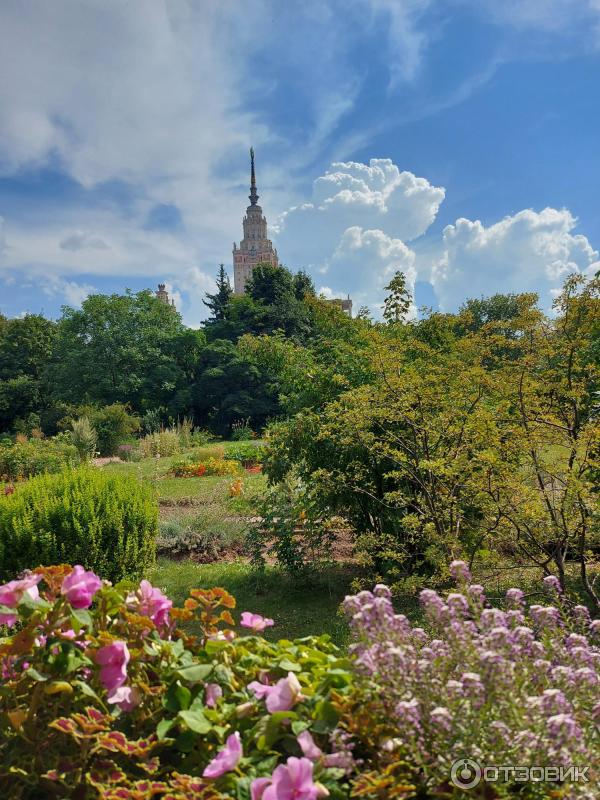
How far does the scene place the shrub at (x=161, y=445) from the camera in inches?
602

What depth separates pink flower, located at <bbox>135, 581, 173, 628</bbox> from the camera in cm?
125

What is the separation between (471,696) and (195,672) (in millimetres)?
561

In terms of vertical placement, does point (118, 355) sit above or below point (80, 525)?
above

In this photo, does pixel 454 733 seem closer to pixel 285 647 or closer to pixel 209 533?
pixel 285 647

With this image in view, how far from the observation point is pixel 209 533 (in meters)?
6.47

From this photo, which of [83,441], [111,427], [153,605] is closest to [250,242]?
[111,427]

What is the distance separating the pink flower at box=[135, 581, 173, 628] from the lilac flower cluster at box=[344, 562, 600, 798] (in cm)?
47

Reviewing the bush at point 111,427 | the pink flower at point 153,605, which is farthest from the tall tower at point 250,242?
the pink flower at point 153,605

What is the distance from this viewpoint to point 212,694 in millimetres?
1101

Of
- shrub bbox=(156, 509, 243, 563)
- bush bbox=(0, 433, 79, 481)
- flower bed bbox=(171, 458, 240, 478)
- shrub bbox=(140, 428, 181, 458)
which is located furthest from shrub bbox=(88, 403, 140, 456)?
shrub bbox=(156, 509, 243, 563)

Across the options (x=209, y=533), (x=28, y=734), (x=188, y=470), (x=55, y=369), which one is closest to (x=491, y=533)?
(x=28, y=734)

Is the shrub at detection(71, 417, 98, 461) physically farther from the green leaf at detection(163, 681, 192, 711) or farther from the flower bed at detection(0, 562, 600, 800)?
the green leaf at detection(163, 681, 192, 711)

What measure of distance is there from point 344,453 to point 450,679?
11.5 feet

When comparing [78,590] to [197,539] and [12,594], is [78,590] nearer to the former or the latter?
[12,594]
